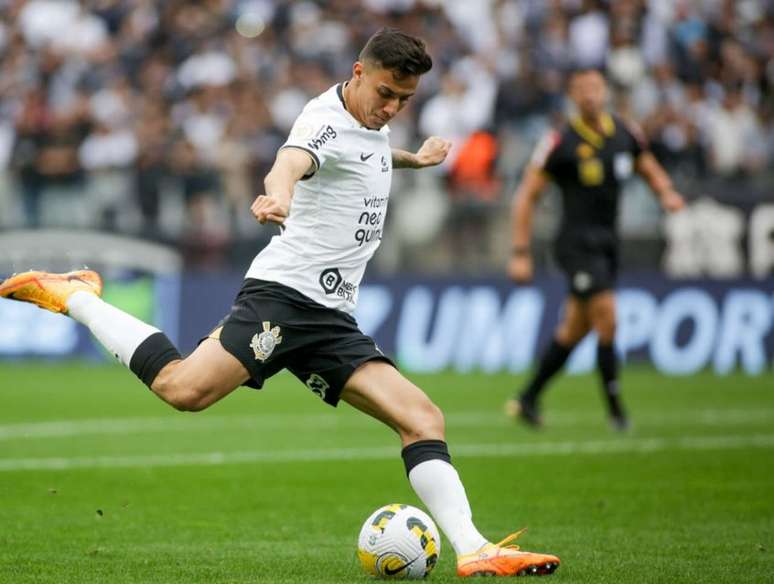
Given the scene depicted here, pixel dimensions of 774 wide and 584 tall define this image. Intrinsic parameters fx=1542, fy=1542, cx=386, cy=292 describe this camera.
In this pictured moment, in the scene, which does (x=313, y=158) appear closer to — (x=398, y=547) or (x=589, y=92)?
(x=398, y=547)

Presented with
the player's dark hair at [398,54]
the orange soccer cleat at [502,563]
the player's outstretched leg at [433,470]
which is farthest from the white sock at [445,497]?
the player's dark hair at [398,54]

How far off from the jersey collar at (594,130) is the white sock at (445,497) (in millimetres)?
6664

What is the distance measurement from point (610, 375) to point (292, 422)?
2844 mm

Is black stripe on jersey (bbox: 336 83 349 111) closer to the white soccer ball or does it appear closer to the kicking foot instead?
the white soccer ball

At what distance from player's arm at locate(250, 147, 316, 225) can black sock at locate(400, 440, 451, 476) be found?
1234 mm

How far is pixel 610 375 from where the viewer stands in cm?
1226

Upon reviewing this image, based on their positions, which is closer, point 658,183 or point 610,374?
point 610,374

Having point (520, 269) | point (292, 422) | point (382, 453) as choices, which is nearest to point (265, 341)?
point (382, 453)

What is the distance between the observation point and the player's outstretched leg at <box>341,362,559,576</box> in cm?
614

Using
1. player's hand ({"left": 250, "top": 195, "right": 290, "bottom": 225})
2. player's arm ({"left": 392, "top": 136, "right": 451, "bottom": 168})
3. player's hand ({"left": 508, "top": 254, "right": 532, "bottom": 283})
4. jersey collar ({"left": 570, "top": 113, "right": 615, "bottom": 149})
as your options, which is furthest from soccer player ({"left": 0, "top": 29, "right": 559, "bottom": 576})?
jersey collar ({"left": 570, "top": 113, "right": 615, "bottom": 149})

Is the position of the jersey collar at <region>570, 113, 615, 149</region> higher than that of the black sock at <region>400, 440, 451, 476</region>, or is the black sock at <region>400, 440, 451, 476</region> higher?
the jersey collar at <region>570, 113, 615, 149</region>

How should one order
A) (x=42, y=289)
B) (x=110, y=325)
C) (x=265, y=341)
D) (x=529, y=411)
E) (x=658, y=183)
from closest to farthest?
(x=265, y=341)
(x=110, y=325)
(x=42, y=289)
(x=658, y=183)
(x=529, y=411)

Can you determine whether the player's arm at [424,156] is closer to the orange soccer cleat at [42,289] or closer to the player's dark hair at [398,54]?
the player's dark hair at [398,54]

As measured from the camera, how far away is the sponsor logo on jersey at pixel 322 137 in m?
→ 6.11
